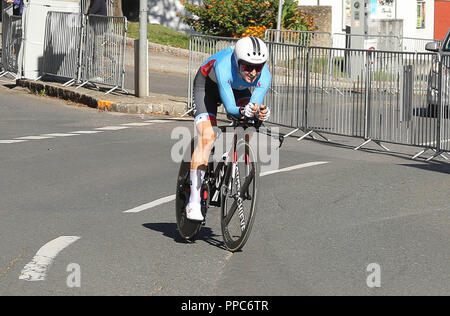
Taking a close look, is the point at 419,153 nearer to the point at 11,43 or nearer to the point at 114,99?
the point at 114,99

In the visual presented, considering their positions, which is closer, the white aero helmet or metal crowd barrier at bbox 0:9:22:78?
the white aero helmet

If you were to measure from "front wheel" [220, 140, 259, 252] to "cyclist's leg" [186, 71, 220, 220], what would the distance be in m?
0.22

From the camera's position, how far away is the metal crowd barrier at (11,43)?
22.5 meters

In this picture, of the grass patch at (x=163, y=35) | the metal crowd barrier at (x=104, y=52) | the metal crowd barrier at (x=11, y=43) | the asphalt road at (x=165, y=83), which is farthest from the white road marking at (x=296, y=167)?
the grass patch at (x=163, y=35)

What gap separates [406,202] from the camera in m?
10.0

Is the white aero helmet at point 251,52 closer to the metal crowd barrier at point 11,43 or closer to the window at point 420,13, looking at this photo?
the metal crowd barrier at point 11,43

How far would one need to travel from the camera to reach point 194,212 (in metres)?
7.88

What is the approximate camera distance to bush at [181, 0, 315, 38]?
30172 mm

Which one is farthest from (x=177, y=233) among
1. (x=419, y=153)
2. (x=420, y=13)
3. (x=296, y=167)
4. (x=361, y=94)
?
(x=420, y=13)

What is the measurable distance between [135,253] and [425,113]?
7521 millimetres

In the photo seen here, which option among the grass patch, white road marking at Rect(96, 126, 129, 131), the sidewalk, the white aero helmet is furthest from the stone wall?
the white aero helmet

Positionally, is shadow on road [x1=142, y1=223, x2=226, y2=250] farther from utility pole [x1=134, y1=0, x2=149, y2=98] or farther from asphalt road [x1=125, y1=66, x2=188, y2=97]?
asphalt road [x1=125, y1=66, x2=188, y2=97]

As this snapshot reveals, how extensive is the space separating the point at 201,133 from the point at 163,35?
2533cm
